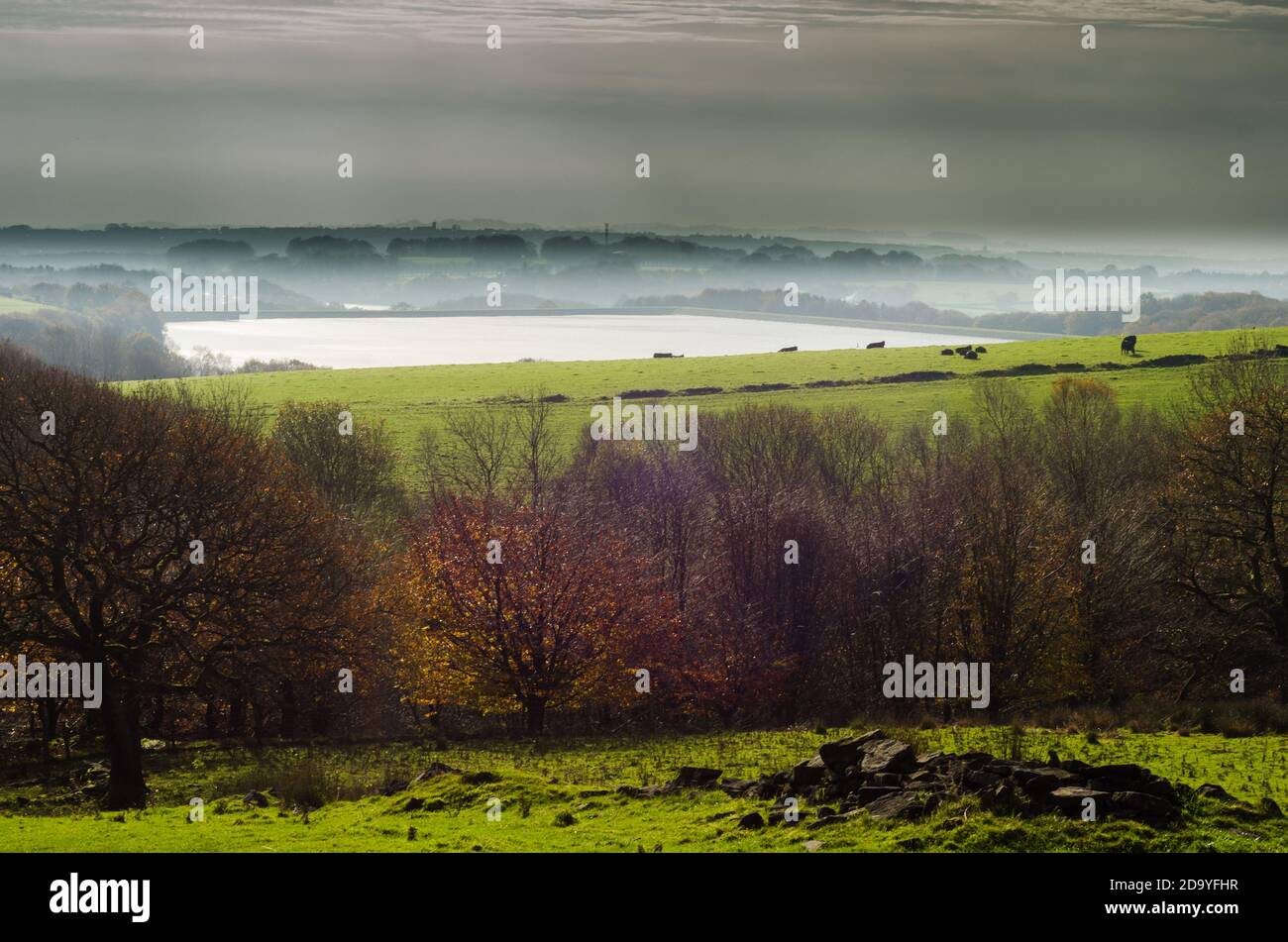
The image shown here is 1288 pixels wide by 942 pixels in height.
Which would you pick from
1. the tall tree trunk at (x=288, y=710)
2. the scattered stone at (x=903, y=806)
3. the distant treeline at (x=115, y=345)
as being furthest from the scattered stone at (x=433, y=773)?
the distant treeline at (x=115, y=345)

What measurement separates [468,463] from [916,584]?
37.2 m

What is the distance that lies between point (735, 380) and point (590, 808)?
307 feet

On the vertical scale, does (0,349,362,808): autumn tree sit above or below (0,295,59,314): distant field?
below

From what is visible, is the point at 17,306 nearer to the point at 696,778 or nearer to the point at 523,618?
the point at 523,618

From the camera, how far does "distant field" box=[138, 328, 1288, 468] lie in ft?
326

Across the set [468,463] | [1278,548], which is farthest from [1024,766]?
[468,463]

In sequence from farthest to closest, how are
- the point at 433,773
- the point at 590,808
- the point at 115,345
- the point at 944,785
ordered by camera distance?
the point at 115,345 < the point at 433,773 < the point at 590,808 < the point at 944,785

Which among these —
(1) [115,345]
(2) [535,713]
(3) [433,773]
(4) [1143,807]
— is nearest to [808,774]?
(4) [1143,807]

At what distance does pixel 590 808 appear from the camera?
81.7 feet

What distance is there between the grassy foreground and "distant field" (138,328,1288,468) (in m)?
59.1

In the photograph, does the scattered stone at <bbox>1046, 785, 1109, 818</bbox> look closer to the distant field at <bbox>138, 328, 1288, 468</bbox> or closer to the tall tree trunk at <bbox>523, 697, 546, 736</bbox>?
the tall tree trunk at <bbox>523, 697, 546, 736</bbox>

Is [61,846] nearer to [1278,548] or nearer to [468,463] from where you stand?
[1278,548]

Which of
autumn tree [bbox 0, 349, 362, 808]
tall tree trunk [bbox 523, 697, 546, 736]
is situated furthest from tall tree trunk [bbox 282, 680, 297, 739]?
tall tree trunk [bbox 523, 697, 546, 736]

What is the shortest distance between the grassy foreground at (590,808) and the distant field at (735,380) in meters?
59.1
